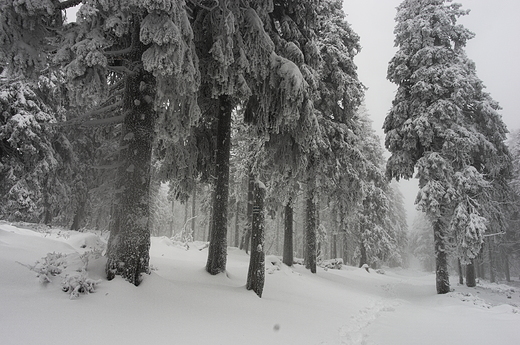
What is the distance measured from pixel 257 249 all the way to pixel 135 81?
5062 mm

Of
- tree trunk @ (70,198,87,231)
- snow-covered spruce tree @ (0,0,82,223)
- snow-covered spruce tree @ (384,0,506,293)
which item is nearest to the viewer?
snow-covered spruce tree @ (0,0,82,223)

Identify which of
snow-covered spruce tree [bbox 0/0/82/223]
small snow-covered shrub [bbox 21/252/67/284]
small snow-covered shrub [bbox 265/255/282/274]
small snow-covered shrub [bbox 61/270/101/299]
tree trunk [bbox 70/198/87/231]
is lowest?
small snow-covered shrub [bbox 265/255/282/274]

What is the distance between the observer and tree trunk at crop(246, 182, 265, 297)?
7605mm

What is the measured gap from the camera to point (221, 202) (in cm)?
827

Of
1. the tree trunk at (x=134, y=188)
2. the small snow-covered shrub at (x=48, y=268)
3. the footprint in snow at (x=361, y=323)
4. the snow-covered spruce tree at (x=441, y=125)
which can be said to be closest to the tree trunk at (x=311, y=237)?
the footprint in snow at (x=361, y=323)

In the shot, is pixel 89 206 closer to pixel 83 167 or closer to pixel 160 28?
pixel 83 167

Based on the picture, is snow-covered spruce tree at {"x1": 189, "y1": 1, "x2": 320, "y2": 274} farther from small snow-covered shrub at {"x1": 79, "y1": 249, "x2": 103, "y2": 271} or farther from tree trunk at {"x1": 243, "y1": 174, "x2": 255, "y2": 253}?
small snow-covered shrub at {"x1": 79, "y1": 249, "x2": 103, "y2": 271}

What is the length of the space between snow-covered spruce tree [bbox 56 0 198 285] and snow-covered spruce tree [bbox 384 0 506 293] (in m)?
13.2

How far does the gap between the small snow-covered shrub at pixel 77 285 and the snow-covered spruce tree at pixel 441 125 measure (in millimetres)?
14369

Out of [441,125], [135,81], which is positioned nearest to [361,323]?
[135,81]

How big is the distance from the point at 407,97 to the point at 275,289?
13533mm

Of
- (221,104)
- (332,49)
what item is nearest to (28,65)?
(221,104)

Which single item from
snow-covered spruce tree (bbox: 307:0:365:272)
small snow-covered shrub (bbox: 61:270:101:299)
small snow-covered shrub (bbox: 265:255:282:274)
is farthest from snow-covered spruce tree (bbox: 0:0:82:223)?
snow-covered spruce tree (bbox: 307:0:365:272)

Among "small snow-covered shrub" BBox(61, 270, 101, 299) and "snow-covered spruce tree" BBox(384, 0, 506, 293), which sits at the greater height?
"snow-covered spruce tree" BBox(384, 0, 506, 293)
